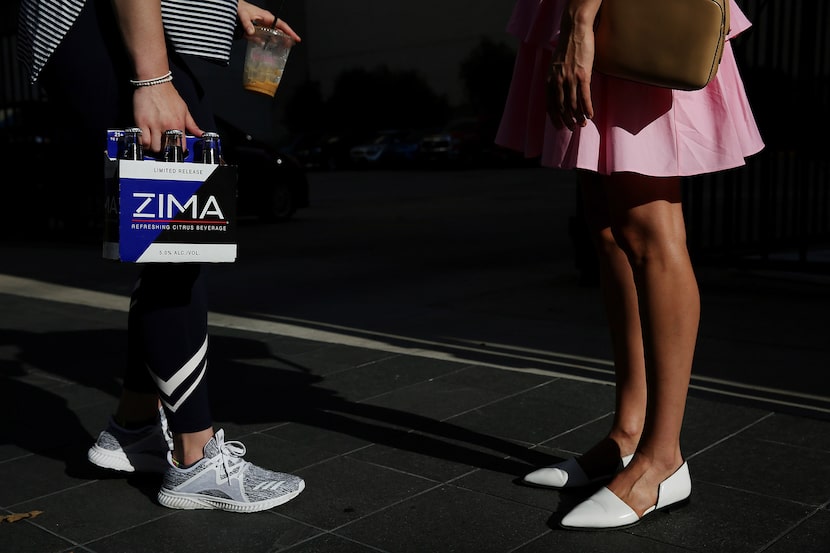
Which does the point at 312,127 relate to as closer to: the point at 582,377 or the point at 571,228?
the point at 571,228

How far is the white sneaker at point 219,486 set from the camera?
2627 mm

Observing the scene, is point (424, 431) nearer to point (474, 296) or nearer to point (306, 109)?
point (474, 296)

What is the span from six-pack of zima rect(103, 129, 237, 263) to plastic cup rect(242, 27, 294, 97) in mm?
561

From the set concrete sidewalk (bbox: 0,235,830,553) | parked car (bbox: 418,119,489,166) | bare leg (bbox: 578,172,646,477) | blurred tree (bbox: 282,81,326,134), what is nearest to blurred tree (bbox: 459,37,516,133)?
blurred tree (bbox: 282,81,326,134)

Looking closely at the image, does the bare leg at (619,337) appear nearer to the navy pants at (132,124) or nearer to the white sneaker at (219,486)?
the white sneaker at (219,486)

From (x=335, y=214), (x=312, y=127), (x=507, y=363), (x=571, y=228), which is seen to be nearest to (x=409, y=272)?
(x=571, y=228)

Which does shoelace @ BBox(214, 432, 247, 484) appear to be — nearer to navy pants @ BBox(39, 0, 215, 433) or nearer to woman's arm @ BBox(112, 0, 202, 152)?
navy pants @ BBox(39, 0, 215, 433)

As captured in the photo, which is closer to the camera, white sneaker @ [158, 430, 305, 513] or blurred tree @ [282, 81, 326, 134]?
white sneaker @ [158, 430, 305, 513]

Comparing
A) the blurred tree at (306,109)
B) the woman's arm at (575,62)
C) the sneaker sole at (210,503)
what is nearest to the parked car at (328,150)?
the blurred tree at (306,109)

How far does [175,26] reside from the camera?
2.44 meters

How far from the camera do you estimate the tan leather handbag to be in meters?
2.21

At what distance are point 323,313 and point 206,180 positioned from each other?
3.63 meters

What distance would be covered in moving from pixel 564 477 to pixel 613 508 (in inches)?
11.8

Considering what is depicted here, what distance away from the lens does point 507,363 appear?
14.4 ft
